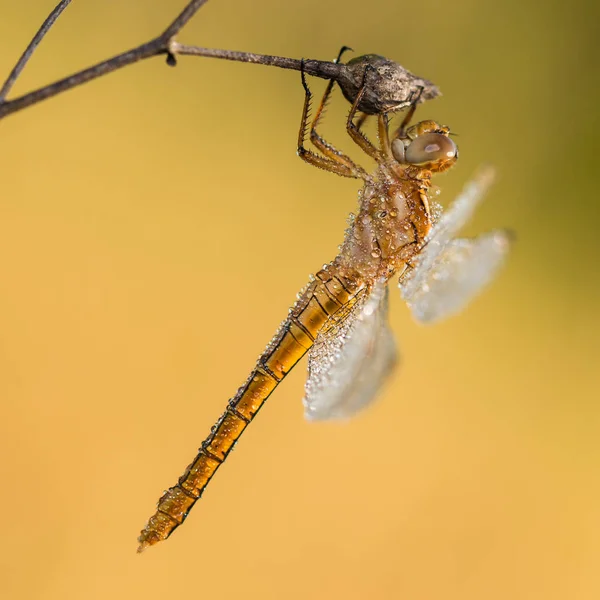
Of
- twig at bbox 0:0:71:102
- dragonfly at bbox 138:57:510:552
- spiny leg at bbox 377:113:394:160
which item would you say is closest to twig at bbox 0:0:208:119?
twig at bbox 0:0:71:102

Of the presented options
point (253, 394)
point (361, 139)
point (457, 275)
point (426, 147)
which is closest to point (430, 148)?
point (426, 147)

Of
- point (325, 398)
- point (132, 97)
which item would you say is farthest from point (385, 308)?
point (132, 97)

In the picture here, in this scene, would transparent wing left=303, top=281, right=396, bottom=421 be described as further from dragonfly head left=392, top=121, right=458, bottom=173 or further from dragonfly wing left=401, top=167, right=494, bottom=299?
dragonfly head left=392, top=121, right=458, bottom=173

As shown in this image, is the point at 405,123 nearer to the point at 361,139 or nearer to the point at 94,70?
→ the point at 361,139

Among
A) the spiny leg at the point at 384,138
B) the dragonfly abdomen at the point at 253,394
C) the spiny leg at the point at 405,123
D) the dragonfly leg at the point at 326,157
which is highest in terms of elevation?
the spiny leg at the point at 405,123

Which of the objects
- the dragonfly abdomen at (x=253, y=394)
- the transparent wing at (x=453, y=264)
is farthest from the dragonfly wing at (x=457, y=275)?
the dragonfly abdomen at (x=253, y=394)

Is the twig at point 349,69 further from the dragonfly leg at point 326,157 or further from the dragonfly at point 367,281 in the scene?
the dragonfly leg at point 326,157
